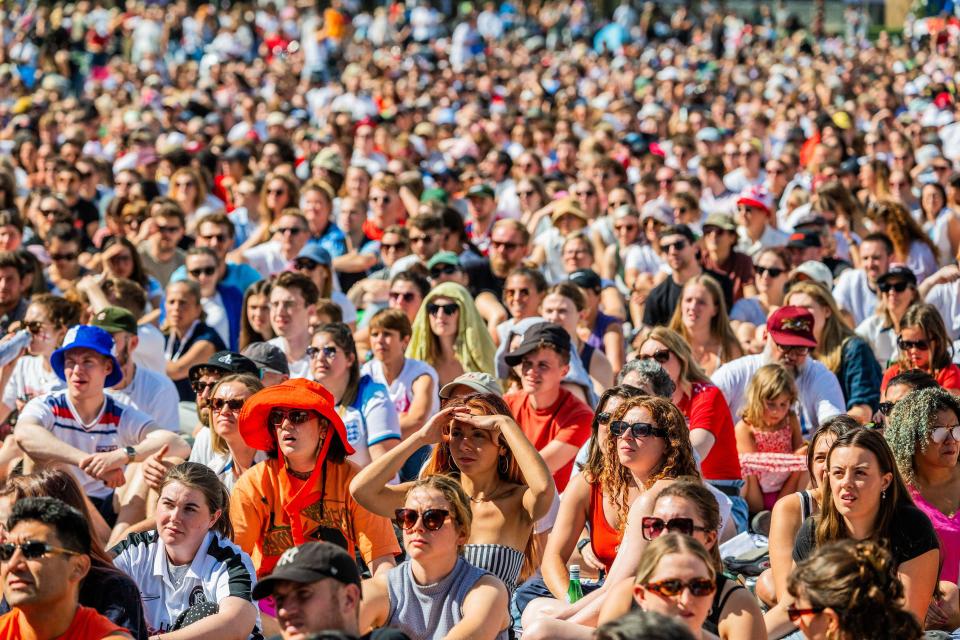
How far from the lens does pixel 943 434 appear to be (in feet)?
19.4

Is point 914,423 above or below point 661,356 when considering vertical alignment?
above

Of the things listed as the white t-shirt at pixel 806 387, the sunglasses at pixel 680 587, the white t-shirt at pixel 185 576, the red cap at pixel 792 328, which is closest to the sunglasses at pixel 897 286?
the white t-shirt at pixel 806 387

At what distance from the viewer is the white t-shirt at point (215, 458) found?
671 centimetres

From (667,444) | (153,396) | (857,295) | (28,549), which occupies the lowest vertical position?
(857,295)

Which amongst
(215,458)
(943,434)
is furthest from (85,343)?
(943,434)

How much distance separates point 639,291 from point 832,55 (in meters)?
18.1

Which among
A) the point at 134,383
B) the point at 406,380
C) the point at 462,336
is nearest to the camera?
the point at 134,383

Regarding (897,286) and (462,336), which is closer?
(462,336)

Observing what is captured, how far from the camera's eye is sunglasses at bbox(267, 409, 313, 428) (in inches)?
231

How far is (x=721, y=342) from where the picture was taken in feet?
28.2

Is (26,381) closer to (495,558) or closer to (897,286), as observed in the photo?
(495,558)

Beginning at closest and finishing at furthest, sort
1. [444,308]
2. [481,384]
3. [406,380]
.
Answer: [481,384] < [406,380] < [444,308]

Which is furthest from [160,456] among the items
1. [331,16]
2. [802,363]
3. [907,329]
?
[331,16]

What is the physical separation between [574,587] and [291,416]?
130 cm
